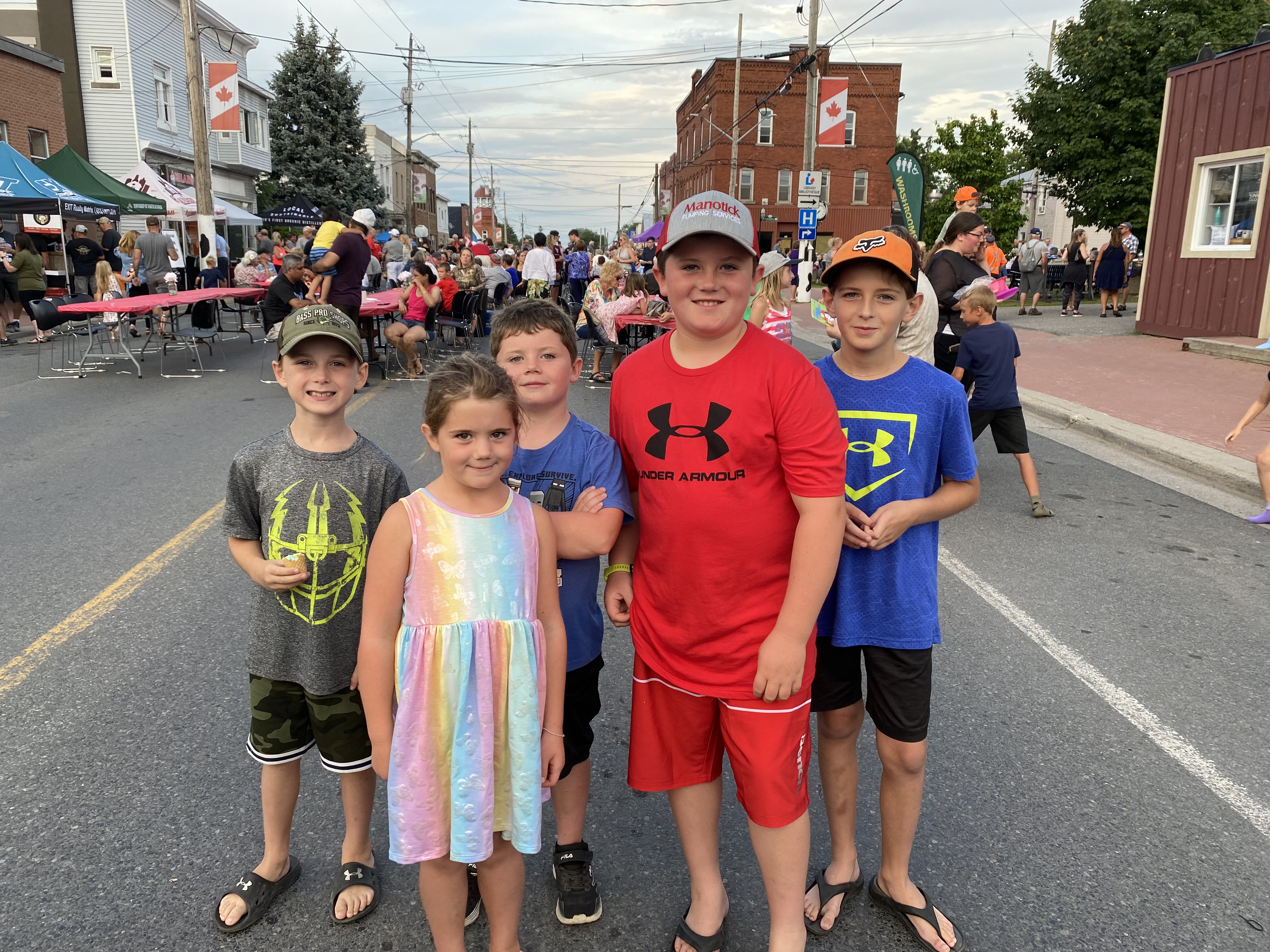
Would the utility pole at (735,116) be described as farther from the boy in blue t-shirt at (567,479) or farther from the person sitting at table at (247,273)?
the boy in blue t-shirt at (567,479)

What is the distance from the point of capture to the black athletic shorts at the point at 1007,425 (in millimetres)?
6363

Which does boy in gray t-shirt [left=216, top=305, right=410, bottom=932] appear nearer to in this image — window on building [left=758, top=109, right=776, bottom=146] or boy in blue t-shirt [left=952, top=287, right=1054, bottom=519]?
boy in blue t-shirt [left=952, top=287, right=1054, bottom=519]

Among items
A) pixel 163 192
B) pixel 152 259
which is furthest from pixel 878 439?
pixel 163 192

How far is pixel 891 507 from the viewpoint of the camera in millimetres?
2180

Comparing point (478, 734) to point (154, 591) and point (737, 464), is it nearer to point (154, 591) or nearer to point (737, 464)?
point (737, 464)

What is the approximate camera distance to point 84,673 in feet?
12.4

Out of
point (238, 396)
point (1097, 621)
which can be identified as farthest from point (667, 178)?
point (1097, 621)

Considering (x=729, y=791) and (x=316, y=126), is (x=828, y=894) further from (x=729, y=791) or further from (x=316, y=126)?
(x=316, y=126)

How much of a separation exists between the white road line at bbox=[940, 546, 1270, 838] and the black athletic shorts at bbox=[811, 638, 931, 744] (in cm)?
150

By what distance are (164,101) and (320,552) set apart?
1449 inches

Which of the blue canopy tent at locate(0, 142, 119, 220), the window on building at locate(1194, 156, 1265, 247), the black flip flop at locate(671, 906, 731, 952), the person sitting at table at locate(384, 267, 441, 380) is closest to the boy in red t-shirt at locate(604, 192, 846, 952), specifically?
the black flip flop at locate(671, 906, 731, 952)

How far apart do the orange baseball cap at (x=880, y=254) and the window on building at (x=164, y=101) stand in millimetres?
35907

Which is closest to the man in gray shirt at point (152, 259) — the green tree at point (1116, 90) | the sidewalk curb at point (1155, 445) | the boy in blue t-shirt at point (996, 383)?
the sidewalk curb at point (1155, 445)

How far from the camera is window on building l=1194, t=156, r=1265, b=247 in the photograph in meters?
15.0
